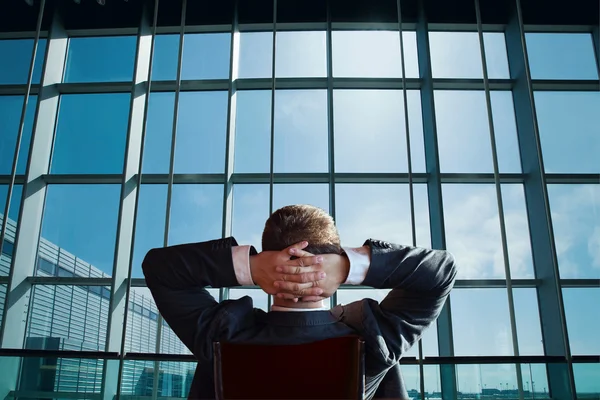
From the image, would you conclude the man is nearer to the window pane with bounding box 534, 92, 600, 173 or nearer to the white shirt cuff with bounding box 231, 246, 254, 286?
the white shirt cuff with bounding box 231, 246, 254, 286

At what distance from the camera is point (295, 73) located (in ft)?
20.5

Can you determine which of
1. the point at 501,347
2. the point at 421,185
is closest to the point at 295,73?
the point at 421,185

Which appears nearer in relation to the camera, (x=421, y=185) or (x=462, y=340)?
(x=462, y=340)

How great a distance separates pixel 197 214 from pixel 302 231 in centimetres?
504

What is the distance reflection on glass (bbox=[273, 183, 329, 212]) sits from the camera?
18.8 ft

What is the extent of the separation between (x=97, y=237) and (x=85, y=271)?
446mm

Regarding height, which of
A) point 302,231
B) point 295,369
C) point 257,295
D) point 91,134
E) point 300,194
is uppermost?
point 91,134

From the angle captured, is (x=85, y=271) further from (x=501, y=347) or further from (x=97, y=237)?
(x=501, y=347)

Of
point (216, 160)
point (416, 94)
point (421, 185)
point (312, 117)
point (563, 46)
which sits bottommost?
point (421, 185)

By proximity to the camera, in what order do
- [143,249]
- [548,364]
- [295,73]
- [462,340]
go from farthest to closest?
1. [295,73]
2. [143,249]
3. [462,340]
4. [548,364]

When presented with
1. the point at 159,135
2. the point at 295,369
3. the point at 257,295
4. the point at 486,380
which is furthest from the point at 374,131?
the point at 295,369

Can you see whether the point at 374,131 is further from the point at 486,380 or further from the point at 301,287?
the point at 301,287

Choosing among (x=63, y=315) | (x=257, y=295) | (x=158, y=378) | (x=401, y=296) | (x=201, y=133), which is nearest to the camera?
(x=401, y=296)

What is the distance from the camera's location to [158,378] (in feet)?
10.2
